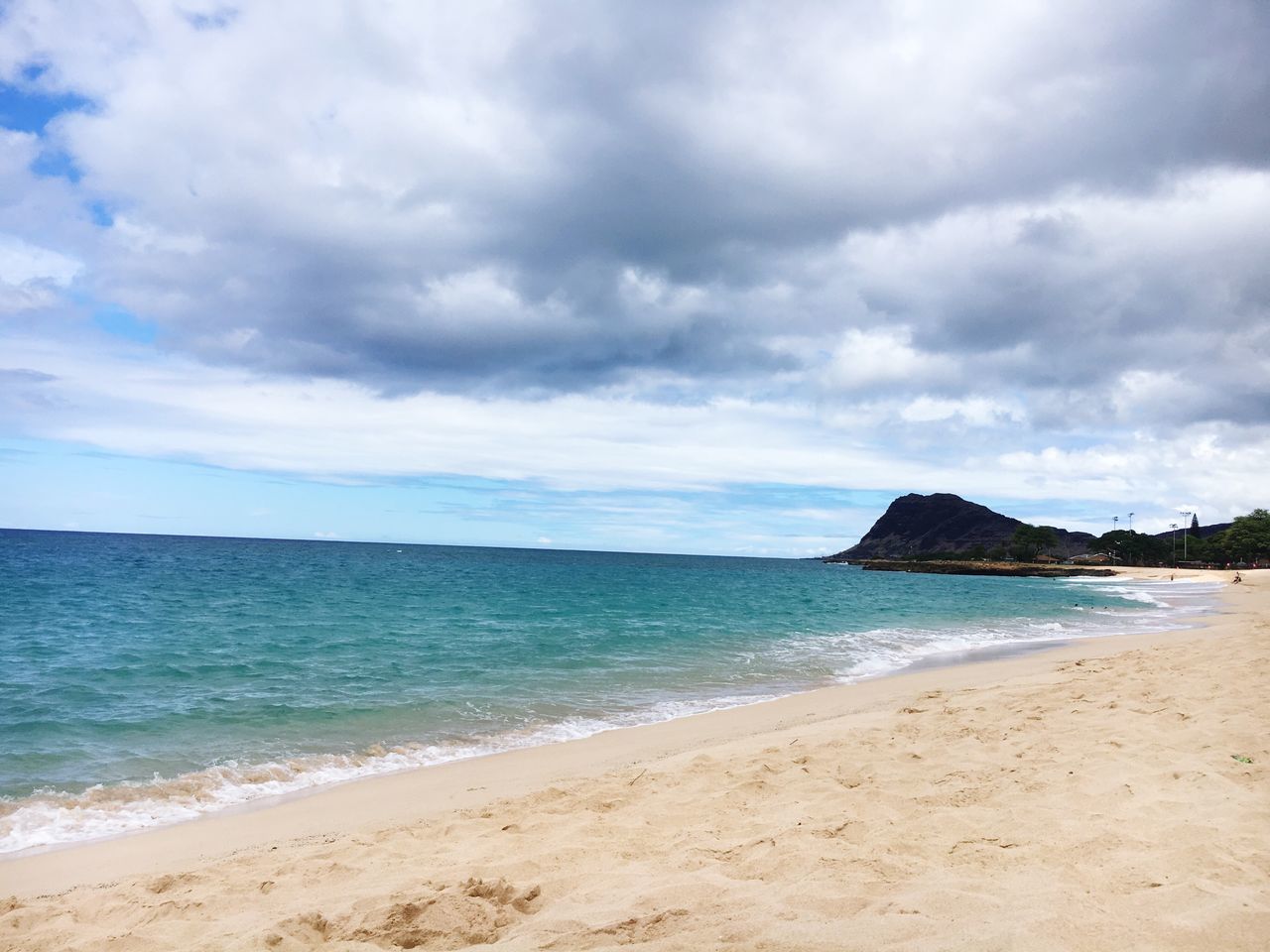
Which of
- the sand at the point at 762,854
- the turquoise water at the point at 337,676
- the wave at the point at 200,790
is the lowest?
the turquoise water at the point at 337,676

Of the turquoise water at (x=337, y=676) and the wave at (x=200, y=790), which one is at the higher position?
the wave at (x=200, y=790)

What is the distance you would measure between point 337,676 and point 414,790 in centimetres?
835

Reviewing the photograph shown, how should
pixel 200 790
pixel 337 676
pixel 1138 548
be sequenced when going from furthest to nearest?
1. pixel 1138 548
2. pixel 337 676
3. pixel 200 790

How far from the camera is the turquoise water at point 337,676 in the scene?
358 inches

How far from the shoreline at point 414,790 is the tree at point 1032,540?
14107 cm

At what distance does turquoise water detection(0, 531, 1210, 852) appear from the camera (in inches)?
358

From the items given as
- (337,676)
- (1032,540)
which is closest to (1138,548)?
(1032,540)

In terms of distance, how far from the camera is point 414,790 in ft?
27.2

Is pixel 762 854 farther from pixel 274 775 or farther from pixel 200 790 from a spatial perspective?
pixel 200 790

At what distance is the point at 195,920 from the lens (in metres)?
4.71

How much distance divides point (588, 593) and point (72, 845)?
1548 inches

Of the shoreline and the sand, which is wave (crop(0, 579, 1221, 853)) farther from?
the sand

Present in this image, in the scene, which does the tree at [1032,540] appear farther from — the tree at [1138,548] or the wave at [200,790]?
the wave at [200,790]

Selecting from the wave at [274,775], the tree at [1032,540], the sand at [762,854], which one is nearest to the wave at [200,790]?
the wave at [274,775]
